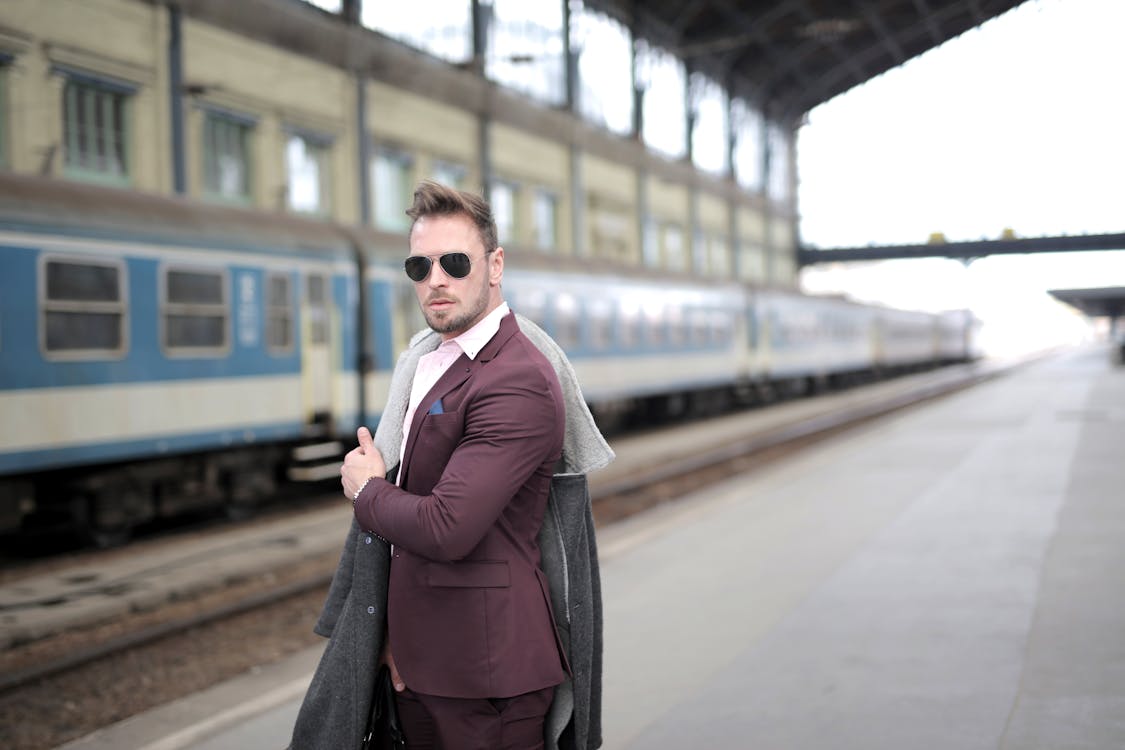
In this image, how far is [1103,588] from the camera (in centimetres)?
688

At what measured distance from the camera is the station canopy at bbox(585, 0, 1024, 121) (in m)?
38.1

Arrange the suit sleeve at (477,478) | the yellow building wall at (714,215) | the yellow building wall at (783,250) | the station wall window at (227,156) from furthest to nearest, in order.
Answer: the yellow building wall at (783,250), the yellow building wall at (714,215), the station wall window at (227,156), the suit sleeve at (477,478)

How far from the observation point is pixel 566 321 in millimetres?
19609

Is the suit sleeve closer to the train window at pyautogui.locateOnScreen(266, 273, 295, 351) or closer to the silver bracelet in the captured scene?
the silver bracelet

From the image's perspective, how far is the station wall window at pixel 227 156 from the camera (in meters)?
20.3

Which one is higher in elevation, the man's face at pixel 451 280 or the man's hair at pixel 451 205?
the man's hair at pixel 451 205

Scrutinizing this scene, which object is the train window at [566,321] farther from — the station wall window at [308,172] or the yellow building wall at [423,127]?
the yellow building wall at [423,127]

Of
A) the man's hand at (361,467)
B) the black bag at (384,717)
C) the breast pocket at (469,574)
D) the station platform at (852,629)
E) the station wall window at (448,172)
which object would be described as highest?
the station wall window at (448,172)

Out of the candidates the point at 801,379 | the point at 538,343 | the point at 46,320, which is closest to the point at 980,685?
the point at 538,343

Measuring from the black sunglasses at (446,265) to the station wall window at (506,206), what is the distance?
89.2ft

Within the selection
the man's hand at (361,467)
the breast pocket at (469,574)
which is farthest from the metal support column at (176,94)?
the breast pocket at (469,574)

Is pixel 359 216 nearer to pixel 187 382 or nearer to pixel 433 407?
pixel 187 382

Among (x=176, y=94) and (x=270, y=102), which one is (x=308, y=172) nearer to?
(x=270, y=102)

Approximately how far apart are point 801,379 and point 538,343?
33772 millimetres
